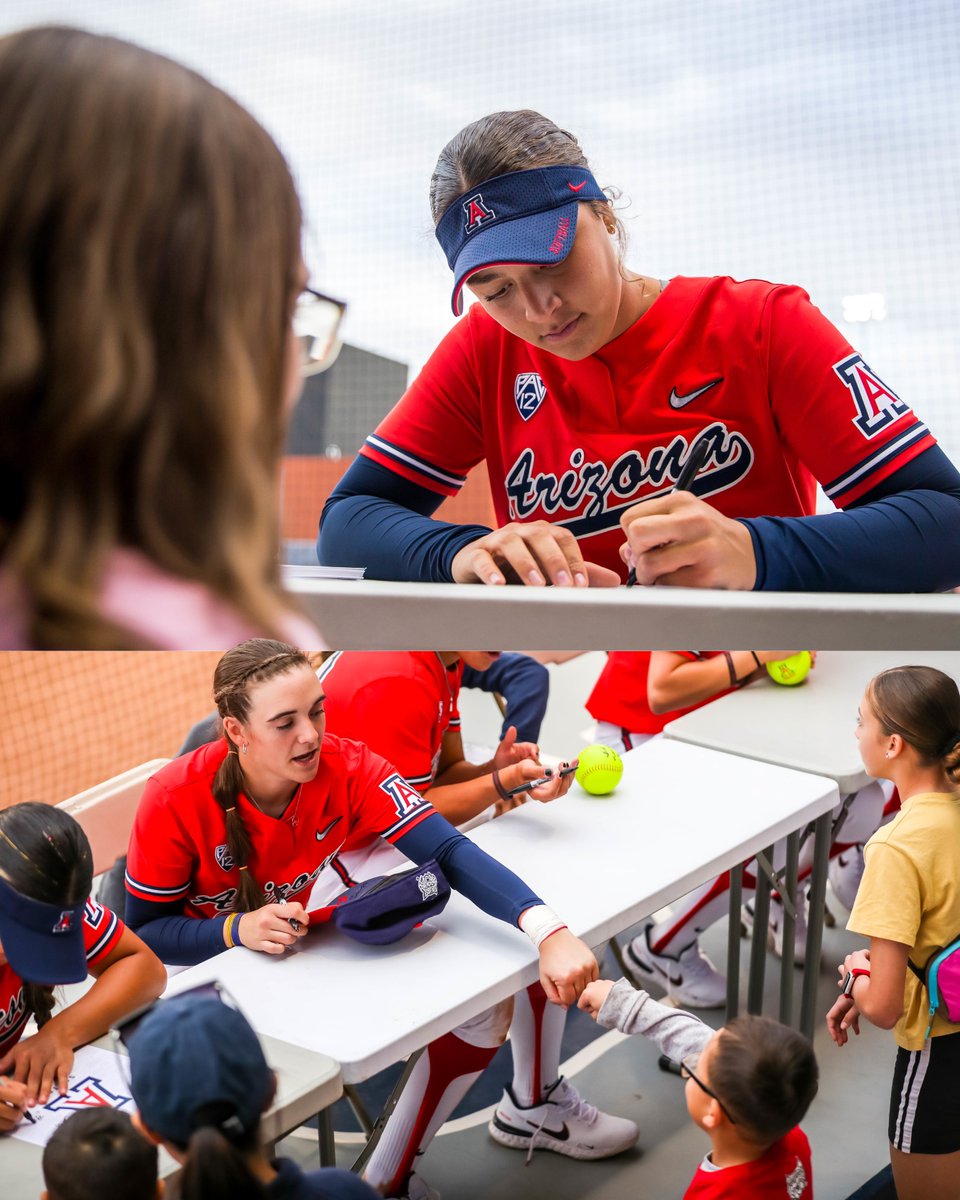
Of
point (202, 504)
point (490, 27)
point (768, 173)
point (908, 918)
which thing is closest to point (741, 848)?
point (908, 918)

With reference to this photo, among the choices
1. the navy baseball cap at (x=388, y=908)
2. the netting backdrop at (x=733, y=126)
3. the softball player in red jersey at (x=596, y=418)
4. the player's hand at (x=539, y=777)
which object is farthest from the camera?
the netting backdrop at (x=733, y=126)

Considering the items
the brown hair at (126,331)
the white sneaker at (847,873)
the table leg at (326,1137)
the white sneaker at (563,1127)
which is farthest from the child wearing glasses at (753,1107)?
the white sneaker at (847,873)

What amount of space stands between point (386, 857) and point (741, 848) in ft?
2.03

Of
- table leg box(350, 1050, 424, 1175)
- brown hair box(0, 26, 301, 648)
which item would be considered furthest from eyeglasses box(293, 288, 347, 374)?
table leg box(350, 1050, 424, 1175)

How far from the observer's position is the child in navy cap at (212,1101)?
81cm

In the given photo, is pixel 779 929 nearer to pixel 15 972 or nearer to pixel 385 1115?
pixel 385 1115

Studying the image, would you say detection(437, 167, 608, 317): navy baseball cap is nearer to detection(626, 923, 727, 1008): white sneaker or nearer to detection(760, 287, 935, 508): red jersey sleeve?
detection(760, 287, 935, 508): red jersey sleeve

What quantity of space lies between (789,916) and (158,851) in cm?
131

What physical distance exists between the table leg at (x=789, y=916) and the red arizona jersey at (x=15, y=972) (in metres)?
1.28

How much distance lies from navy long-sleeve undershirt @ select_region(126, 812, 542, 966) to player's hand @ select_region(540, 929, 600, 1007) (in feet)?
0.25

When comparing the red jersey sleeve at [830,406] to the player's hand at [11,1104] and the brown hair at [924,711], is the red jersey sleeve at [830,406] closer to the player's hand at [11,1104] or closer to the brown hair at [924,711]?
the brown hair at [924,711]

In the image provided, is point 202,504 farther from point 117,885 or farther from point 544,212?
point 117,885

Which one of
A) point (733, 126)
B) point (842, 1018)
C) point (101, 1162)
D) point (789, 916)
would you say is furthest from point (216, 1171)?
point (733, 126)

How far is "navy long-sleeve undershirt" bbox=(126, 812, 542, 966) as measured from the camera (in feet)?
4.98
